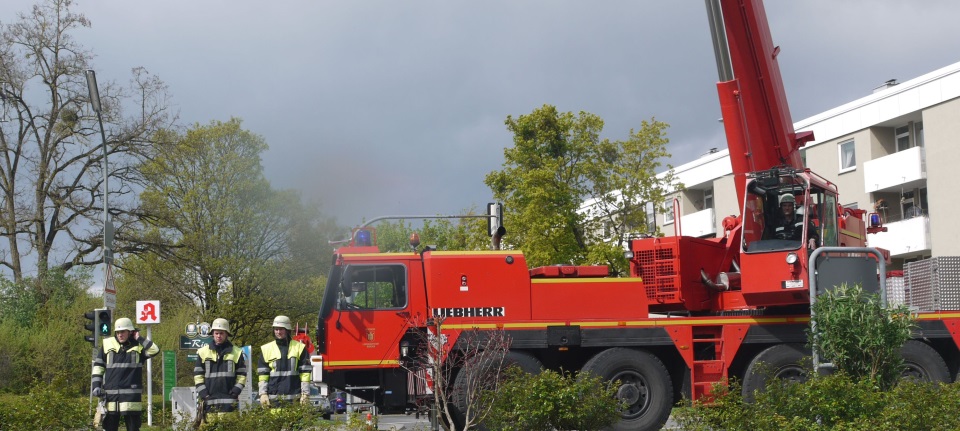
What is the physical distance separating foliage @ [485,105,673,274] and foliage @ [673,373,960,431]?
74.0 feet

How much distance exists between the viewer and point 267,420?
10766mm

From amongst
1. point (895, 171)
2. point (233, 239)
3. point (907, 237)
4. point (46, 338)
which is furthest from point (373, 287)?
point (907, 237)

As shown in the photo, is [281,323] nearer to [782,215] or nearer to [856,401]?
[856,401]

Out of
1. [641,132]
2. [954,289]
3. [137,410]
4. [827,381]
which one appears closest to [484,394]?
[827,381]

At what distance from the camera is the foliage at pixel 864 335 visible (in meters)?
13.9

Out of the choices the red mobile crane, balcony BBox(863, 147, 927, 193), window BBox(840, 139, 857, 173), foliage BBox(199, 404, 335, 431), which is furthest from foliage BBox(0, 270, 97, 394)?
window BBox(840, 139, 857, 173)

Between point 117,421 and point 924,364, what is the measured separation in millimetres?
11863

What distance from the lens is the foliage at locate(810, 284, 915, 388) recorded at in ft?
45.7

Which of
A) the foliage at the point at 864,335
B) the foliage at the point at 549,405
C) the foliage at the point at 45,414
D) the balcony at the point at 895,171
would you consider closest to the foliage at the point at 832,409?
the foliage at the point at 549,405

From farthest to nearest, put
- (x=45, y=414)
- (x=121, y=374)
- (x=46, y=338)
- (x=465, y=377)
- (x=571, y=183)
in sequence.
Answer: (x=571, y=183)
(x=46, y=338)
(x=465, y=377)
(x=121, y=374)
(x=45, y=414)

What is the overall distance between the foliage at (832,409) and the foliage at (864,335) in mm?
1780

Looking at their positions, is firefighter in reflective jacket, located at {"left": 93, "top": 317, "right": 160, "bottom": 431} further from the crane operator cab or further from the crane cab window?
the crane operator cab

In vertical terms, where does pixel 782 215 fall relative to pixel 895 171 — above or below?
below

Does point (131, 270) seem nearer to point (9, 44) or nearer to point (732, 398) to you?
point (9, 44)
